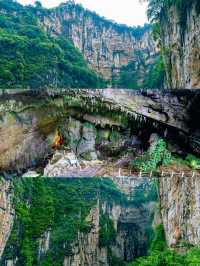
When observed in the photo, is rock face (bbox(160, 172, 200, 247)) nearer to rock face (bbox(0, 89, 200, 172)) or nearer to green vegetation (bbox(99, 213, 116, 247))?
rock face (bbox(0, 89, 200, 172))

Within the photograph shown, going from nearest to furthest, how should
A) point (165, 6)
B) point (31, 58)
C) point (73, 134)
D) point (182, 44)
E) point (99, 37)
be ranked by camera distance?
point (73, 134) → point (182, 44) → point (165, 6) → point (31, 58) → point (99, 37)

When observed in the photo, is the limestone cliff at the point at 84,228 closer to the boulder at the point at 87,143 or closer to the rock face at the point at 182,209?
the rock face at the point at 182,209

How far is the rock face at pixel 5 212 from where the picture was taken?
17.6 m

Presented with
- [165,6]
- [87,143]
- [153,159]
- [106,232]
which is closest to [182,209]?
[153,159]

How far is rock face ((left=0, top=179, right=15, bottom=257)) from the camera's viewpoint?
1763 centimetres

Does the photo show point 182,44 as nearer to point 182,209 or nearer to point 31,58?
point 182,209

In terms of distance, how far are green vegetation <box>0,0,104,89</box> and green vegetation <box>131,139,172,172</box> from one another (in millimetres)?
14433

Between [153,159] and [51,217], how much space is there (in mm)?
15555

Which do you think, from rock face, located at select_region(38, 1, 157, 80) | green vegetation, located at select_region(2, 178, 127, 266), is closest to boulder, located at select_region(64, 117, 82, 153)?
green vegetation, located at select_region(2, 178, 127, 266)

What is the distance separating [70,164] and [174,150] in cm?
158

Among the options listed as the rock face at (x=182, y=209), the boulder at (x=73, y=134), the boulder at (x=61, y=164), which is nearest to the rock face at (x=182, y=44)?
the rock face at (x=182, y=209)

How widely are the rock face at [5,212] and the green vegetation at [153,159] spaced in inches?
428

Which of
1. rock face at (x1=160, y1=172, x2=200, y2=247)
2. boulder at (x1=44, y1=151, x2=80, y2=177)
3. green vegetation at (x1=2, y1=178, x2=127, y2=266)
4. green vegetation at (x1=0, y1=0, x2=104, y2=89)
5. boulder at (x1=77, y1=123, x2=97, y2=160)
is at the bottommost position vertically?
green vegetation at (x1=2, y1=178, x2=127, y2=266)

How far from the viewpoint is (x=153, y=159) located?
718 cm
